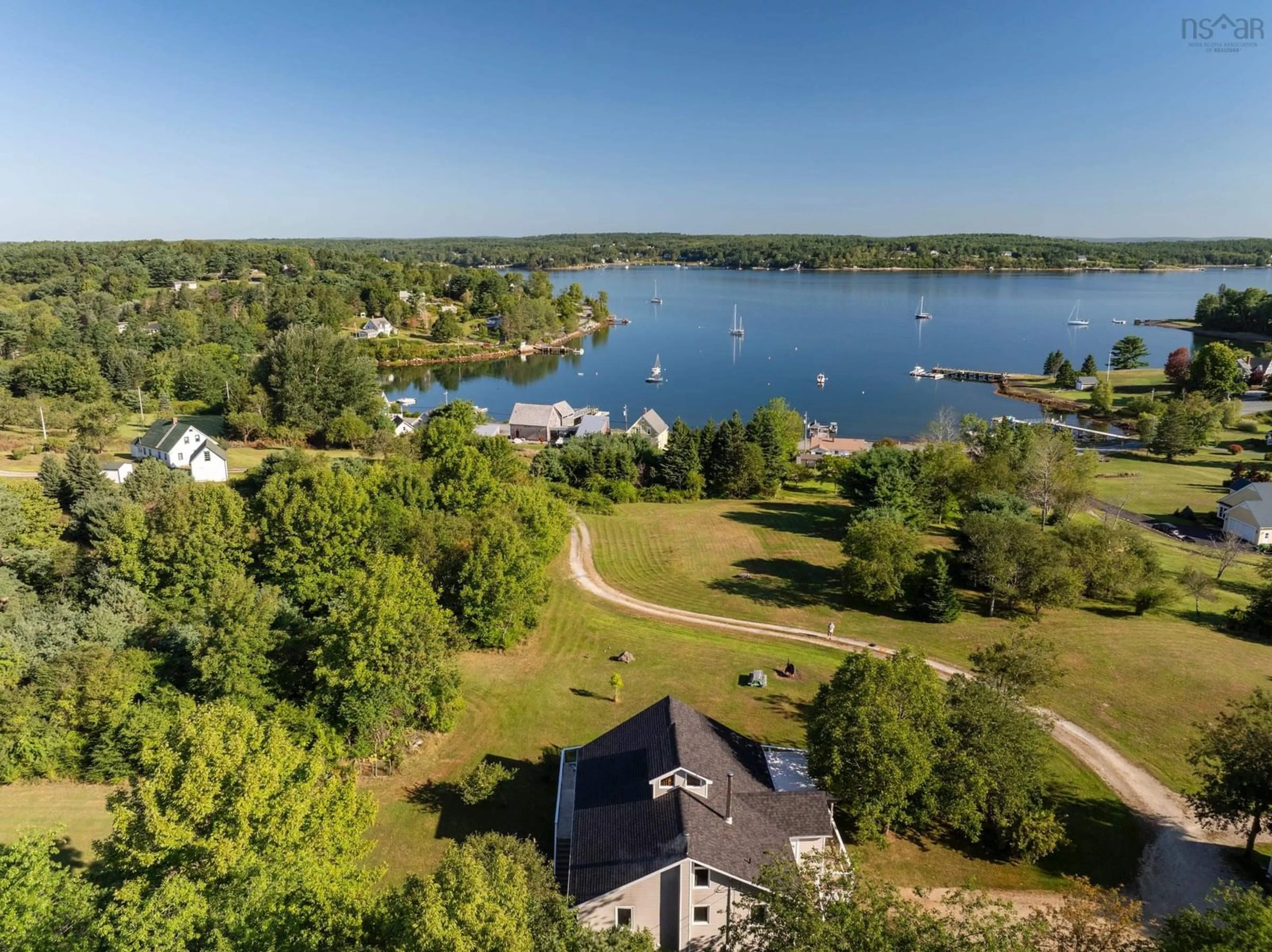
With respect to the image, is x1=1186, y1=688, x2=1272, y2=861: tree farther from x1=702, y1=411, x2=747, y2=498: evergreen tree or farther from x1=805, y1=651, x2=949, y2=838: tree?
x1=702, y1=411, x2=747, y2=498: evergreen tree

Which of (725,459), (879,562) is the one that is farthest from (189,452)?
(879,562)

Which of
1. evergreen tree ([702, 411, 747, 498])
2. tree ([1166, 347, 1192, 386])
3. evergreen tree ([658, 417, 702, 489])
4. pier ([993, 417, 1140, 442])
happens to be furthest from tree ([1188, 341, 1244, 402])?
evergreen tree ([658, 417, 702, 489])

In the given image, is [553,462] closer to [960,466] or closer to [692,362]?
[960,466]

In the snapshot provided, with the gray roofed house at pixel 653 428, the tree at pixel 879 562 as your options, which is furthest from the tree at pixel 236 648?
the gray roofed house at pixel 653 428

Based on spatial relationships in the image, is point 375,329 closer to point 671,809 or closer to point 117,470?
point 117,470

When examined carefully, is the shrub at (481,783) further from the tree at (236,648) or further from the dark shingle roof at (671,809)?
the tree at (236,648)
